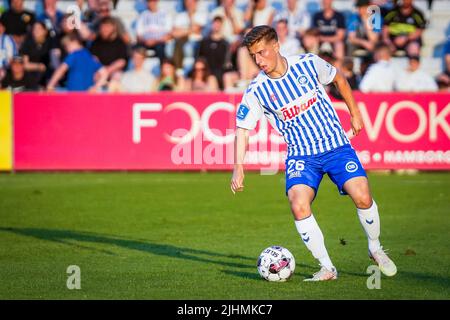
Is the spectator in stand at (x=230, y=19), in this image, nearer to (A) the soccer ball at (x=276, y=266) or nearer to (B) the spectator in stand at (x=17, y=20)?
(B) the spectator in stand at (x=17, y=20)

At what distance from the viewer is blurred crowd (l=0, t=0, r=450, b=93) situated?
2111 cm

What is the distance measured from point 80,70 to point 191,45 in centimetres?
323

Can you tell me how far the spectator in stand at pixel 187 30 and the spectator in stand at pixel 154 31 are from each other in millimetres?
284

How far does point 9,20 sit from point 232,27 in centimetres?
509

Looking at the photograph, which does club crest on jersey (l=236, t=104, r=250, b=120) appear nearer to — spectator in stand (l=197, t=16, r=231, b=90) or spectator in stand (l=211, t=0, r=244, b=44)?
spectator in stand (l=197, t=16, r=231, b=90)

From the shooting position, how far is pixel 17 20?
23.0 m

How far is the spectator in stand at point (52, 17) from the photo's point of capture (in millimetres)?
22672

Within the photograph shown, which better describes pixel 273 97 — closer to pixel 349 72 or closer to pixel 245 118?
pixel 245 118

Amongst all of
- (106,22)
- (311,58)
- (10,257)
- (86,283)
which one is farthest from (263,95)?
(106,22)

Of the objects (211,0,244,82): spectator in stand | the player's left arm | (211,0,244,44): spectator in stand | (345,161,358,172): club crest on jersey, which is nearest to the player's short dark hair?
the player's left arm

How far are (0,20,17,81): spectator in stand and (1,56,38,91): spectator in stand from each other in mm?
340

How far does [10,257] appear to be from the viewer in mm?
10797

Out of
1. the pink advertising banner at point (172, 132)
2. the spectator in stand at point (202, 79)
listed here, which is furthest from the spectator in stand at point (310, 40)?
the spectator in stand at point (202, 79)
